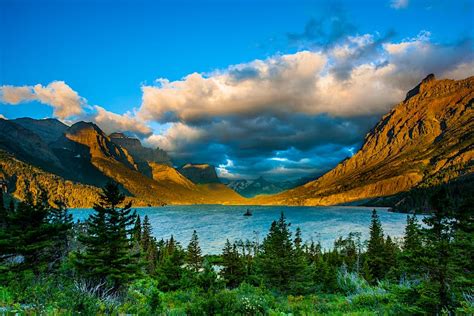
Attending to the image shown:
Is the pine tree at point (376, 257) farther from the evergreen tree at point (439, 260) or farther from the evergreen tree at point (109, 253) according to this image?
the evergreen tree at point (439, 260)

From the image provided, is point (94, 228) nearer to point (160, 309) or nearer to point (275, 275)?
point (160, 309)

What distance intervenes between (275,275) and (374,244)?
3075 cm

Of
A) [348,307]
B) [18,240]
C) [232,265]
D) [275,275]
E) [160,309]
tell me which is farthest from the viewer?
[232,265]

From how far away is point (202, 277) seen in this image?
1425cm

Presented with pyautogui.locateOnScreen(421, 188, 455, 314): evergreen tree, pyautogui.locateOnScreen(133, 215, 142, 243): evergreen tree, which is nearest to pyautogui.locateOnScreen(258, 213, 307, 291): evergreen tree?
pyautogui.locateOnScreen(133, 215, 142, 243): evergreen tree

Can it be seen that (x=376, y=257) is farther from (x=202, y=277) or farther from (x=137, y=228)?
(x=202, y=277)

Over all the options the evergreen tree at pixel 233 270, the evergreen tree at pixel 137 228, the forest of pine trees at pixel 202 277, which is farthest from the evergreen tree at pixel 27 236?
the evergreen tree at pixel 233 270

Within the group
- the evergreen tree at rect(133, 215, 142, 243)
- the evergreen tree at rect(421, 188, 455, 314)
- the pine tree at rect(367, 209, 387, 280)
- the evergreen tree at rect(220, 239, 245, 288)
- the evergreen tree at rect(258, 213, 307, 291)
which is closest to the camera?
the evergreen tree at rect(421, 188, 455, 314)

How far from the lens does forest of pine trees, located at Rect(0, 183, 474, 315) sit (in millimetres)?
10273

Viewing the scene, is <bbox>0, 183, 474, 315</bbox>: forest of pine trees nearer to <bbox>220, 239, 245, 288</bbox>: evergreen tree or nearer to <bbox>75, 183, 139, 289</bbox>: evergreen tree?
<bbox>75, 183, 139, 289</bbox>: evergreen tree

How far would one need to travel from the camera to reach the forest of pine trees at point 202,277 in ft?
33.7

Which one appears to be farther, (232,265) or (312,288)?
(232,265)

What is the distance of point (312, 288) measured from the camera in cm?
4469

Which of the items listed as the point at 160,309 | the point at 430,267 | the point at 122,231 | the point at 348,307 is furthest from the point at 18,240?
the point at 430,267
